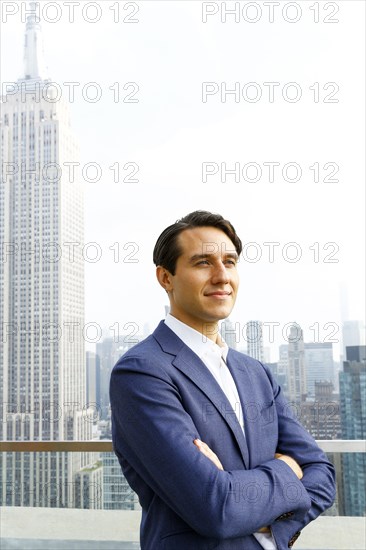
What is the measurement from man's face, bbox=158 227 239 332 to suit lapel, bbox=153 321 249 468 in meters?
0.06

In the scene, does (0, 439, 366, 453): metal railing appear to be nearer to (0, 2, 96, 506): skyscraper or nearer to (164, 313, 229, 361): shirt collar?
(0, 2, 96, 506): skyscraper

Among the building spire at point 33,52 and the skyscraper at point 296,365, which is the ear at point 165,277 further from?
the building spire at point 33,52

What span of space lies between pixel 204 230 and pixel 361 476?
1.45 meters

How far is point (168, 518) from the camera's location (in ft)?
3.39

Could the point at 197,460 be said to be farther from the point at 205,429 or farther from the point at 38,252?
the point at 38,252

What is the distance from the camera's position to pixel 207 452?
3.37ft

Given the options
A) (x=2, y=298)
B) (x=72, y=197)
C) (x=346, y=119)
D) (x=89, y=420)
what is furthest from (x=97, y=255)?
(x=346, y=119)

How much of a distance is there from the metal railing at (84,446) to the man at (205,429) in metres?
0.95

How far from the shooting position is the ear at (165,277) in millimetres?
1239

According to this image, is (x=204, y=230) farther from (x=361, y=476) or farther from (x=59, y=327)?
(x=59, y=327)

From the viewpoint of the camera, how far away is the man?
3.22 feet

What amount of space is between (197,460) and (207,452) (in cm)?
5

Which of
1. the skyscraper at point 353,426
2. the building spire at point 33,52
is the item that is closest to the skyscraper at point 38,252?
the building spire at point 33,52

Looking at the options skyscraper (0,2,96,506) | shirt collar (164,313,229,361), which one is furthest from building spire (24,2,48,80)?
shirt collar (164,313,229,361)
